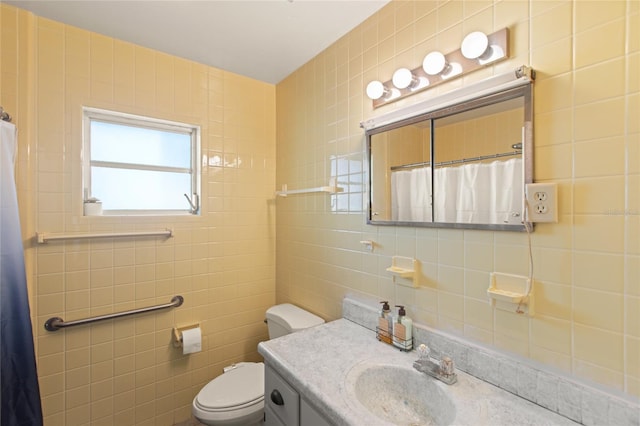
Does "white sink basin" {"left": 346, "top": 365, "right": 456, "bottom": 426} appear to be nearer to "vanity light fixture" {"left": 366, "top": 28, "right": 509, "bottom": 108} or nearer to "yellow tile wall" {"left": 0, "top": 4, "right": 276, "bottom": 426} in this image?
"vanity light fixture" {"left": 366, "top": 28, "right": 509, "bottom": 108}

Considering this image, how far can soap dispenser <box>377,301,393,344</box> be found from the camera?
1276 mm

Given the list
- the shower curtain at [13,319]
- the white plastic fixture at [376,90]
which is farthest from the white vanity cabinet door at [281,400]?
the white plastic fixture at [376,90]

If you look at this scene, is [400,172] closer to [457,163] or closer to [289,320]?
[457,163]

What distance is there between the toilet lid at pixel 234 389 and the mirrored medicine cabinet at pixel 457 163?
1.12 metres

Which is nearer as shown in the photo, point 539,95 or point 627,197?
point 627,197

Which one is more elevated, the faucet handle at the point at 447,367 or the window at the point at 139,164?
the window at the point at 139,164

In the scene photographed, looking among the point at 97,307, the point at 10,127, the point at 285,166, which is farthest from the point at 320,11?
A: the point at 97,307

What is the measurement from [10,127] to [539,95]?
2.14 metres

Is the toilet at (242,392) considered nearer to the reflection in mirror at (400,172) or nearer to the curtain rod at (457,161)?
the reflection in mirror at (400,172)

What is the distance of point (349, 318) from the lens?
1.54m

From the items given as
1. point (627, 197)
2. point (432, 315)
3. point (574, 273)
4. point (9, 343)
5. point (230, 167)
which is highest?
point (230, 167)

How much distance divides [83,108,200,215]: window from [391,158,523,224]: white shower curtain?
4.52ft

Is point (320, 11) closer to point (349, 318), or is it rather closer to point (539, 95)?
point (539, 95)

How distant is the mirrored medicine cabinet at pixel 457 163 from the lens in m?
0.96
